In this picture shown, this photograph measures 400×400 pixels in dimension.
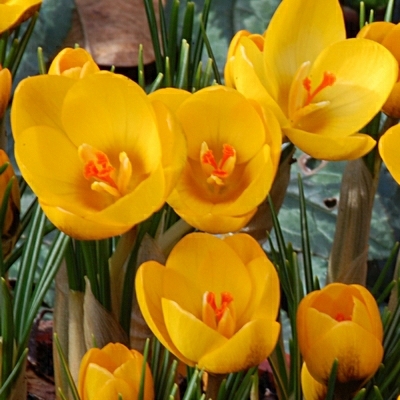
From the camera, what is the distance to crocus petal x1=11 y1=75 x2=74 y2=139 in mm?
403

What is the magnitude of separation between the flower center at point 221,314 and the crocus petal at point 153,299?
2cm

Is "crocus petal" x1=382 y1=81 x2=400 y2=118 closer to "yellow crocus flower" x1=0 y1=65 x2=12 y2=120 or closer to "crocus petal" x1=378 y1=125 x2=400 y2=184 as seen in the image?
"crocus petal" x1=378 y1=125 x2=400 y2=184

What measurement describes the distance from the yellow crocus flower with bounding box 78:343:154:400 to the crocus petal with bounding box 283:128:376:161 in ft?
0.49

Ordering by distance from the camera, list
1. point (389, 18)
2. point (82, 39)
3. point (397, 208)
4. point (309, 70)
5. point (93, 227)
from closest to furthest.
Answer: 1. point (93, 227)
2. point (309, 70)
3. point (389, 18)
4. point (397, 208)
5. point (82, 39)

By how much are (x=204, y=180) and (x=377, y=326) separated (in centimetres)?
12

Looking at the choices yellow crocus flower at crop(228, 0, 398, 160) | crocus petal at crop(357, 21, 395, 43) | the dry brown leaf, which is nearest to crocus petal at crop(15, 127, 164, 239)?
yellow crocus flower at crop(228, 0, 398, 160)

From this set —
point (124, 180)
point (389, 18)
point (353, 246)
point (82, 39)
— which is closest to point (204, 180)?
point (124, 180)

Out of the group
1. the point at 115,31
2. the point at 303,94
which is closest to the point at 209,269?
the point at 303,94

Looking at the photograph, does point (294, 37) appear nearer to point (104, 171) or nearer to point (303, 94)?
point (303, 94)

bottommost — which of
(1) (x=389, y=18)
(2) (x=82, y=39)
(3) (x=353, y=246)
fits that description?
(2) (x=82, y=39)

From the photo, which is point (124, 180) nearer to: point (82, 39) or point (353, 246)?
point (353, 246)

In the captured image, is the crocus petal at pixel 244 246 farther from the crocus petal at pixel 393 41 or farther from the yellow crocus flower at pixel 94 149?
the crocus petal at pixel 393 41

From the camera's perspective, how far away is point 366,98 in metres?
0.46

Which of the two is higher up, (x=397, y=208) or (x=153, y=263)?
(x=153, y=263)
